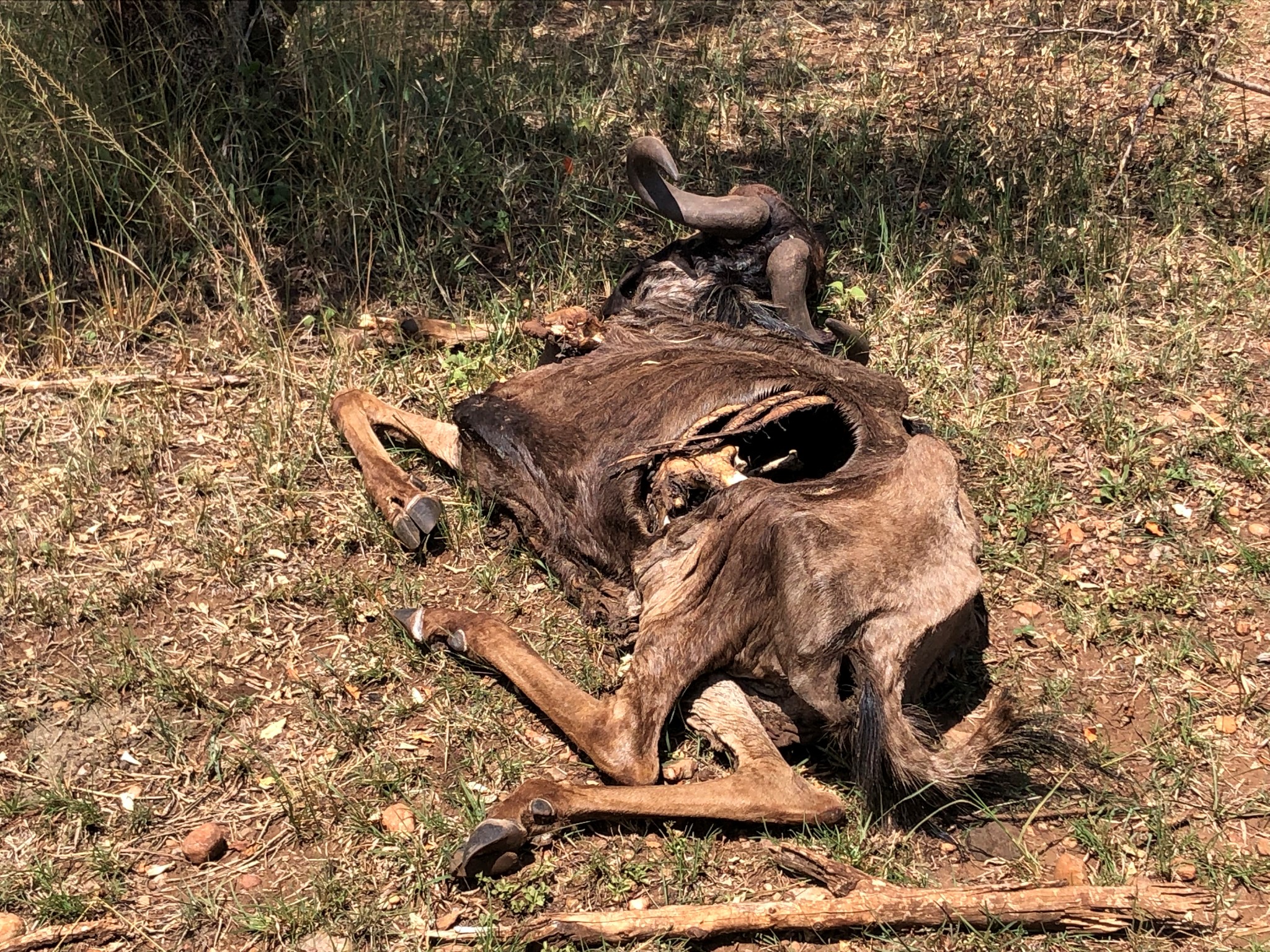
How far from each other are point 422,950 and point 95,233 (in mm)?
3597

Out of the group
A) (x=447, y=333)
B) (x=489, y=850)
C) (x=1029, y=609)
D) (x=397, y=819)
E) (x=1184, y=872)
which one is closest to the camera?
(x=489, y=850)

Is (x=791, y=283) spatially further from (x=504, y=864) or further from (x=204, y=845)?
(x=204, y=845)

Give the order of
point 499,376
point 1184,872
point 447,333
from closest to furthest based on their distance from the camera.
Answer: point 1184,872 → point 499,376 → point 447,333

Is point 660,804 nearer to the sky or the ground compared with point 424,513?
nearer to the ground

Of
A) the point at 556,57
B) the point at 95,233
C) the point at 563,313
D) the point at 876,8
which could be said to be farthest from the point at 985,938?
the point at 876,8

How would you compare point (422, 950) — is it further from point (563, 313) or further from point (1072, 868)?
point (563, 313)

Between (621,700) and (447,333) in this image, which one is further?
(447,333)

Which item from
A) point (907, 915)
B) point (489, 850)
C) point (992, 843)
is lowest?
point (992, 843)

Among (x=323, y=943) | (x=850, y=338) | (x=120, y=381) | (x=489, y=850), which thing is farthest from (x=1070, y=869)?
(x=120, y=381)

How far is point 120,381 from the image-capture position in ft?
15.7

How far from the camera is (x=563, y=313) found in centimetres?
453

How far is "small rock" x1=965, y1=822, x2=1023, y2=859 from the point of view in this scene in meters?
3.25

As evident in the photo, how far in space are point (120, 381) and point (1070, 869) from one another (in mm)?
3923

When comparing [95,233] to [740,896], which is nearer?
[740,896]
